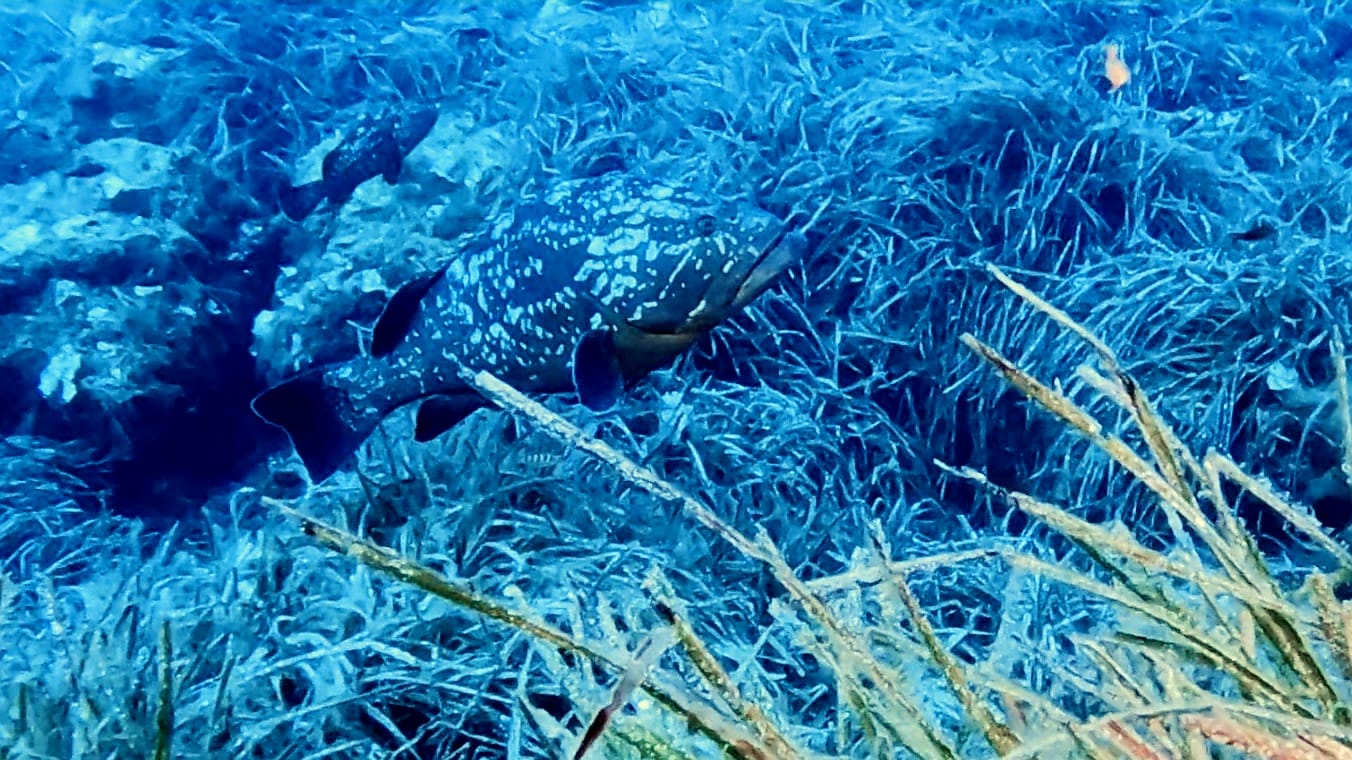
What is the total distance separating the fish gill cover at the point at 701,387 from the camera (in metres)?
1.29

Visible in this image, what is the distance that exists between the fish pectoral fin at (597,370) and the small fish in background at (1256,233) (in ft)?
6.92

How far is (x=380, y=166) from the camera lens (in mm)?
4398

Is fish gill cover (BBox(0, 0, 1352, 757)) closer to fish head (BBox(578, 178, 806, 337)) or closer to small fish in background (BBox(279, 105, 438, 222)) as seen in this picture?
small fish in background (BBox(279, 105, 438, 222))

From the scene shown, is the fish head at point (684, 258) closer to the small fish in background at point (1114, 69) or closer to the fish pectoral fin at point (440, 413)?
the fish pectoral fin at point (440, 413)

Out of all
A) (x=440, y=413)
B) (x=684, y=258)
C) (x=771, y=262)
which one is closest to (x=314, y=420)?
(x=440, y=413)

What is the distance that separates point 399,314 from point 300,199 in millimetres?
1858

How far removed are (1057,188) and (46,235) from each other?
153 inches

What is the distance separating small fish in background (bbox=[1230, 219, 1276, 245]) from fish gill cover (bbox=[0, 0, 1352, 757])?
1.4 inches

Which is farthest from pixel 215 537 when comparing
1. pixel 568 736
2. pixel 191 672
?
pixel 568 736

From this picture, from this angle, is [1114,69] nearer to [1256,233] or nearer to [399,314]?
[1256,233]

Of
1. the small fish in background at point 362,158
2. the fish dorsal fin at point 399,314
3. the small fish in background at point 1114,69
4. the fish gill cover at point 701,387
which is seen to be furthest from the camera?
the small fish in background at point 1114,69

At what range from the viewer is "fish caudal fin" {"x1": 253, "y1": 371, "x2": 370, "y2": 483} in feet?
9.96

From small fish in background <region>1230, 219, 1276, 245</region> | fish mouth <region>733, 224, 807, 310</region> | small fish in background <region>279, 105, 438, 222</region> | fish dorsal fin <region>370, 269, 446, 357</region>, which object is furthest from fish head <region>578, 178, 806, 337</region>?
small fish in background <region>279, 105, 438, 222</region>

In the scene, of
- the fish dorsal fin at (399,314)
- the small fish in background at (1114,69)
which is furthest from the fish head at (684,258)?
the small fish in background at (1114,69)
